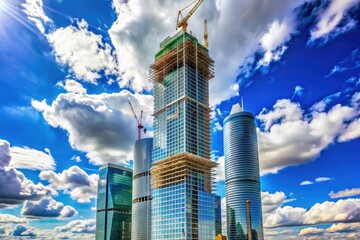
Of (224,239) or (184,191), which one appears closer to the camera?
(224,239)

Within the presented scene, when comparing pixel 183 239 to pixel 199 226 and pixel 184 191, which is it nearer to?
pixel 199 226

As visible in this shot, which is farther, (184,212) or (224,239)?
(184,212)

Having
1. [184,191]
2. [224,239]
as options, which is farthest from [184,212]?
[224,239]

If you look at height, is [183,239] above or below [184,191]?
below

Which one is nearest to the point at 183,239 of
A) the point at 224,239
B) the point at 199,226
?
the point at 199,226

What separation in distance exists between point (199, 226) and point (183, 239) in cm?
1343

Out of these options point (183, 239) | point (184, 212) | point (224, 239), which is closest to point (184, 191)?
point (184, 212)

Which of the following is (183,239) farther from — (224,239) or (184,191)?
(224,239)

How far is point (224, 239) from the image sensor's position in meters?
85.2

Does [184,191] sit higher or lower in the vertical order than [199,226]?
higher

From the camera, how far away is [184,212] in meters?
195

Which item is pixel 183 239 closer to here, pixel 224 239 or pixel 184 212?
pixel 184 212

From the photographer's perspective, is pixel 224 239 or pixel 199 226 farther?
pixel 199 226

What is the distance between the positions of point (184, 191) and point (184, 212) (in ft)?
39.2
